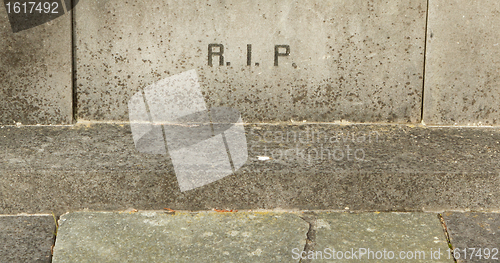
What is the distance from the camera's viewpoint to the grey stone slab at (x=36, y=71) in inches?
112

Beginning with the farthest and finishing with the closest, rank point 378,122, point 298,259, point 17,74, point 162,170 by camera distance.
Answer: point 378,122 → point 17,74 → point 162,170 → point 298,259

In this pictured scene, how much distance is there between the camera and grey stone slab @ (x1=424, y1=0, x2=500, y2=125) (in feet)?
9.64

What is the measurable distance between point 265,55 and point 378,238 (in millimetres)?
1331

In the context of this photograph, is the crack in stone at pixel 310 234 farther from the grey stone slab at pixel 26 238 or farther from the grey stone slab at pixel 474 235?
the grey stone slab at pixel 26 238

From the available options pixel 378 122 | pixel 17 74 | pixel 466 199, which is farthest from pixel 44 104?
pixel 466 199

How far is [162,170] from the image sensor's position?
2.33 m

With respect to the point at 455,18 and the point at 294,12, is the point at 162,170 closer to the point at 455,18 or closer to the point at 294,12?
the point at 294,12

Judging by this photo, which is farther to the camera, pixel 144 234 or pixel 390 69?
pixel 390 69

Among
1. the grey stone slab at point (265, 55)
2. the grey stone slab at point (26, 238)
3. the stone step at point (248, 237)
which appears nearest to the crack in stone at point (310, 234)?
the stone step at point (248, 237)

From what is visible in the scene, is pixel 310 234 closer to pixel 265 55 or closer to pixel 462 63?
pixel 265 55

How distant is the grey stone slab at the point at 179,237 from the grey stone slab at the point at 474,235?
2.22 feet

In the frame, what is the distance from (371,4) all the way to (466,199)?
1273mm

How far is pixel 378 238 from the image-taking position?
7.18 ft

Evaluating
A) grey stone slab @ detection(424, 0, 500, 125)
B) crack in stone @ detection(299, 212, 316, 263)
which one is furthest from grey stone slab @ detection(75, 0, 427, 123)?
crack in stone @ detection(299, 212, 316, 263)
